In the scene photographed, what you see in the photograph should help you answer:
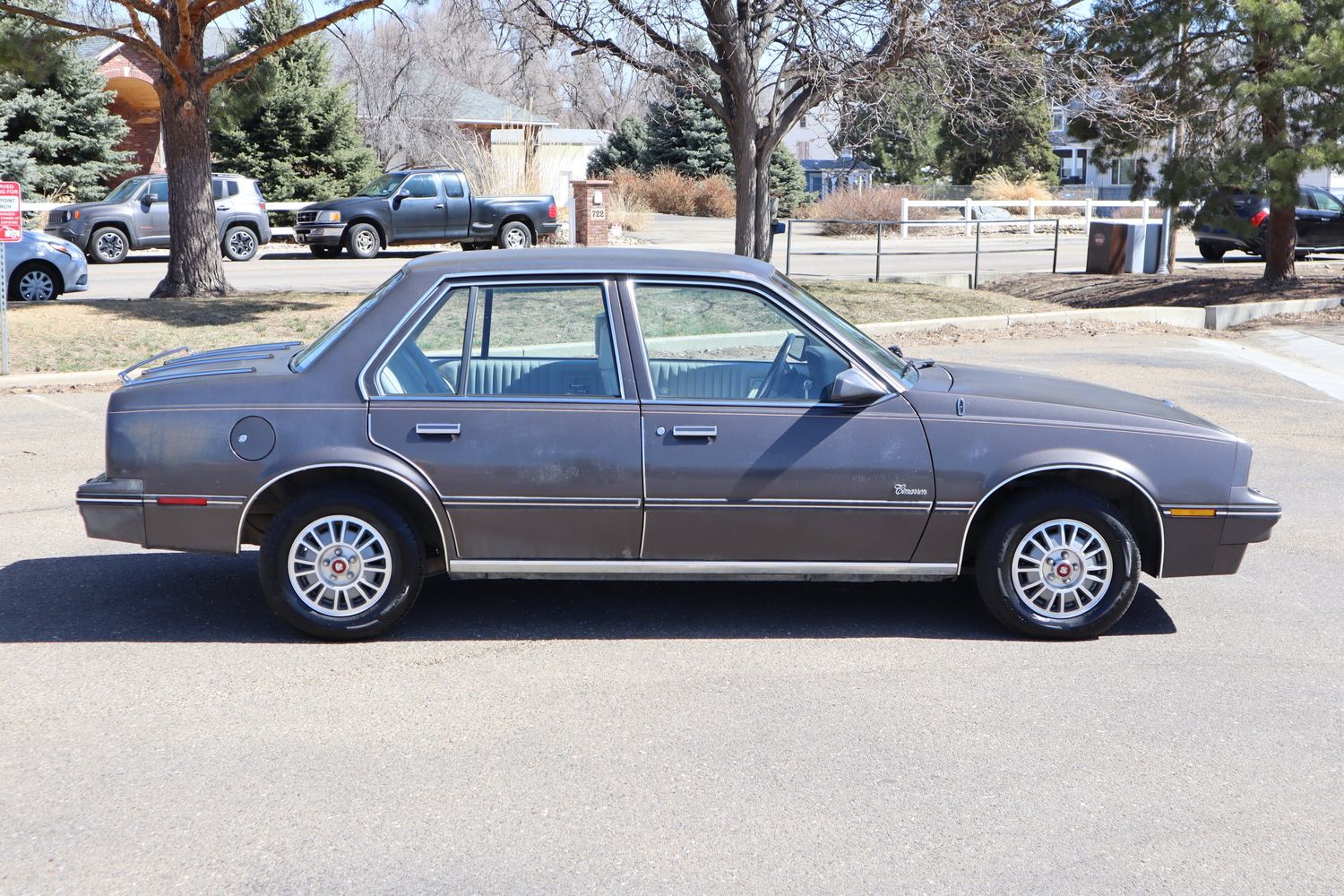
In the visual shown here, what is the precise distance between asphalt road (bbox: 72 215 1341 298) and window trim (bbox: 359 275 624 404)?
442 inches

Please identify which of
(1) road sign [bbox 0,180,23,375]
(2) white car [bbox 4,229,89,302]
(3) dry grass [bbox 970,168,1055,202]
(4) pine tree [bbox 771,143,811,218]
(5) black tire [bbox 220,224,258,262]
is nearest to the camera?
(1) road sign [bbox 0,180,23,375]

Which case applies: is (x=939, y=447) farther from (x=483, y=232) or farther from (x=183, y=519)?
(x=483, y=232)

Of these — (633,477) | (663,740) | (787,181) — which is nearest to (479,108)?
(787,181)

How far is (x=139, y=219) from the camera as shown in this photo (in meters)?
25.6

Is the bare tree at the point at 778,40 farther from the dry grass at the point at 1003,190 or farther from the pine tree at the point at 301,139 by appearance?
the dry grass at the point at 1003,190

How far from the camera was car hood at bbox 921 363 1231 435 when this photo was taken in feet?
18.2

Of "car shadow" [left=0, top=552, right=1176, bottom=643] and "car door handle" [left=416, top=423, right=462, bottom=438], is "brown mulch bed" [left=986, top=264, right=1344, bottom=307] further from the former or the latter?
"car door handle" [left=416, top=423, right=462, bottom=438]

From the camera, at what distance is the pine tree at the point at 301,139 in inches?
1403

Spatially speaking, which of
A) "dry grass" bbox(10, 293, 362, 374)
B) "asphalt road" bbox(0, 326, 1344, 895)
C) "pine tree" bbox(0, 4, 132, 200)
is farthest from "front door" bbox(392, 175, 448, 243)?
"asphalt road" bbox(0, 326, 1344, 895)

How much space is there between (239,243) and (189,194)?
→ 960 cm

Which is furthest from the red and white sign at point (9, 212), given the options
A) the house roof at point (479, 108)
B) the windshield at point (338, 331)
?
the house roof at point (479, 108)

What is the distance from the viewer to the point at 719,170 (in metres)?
51.5

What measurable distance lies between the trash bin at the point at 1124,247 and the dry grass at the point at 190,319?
601 cm

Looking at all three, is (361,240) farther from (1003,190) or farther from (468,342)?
(1003,190)
